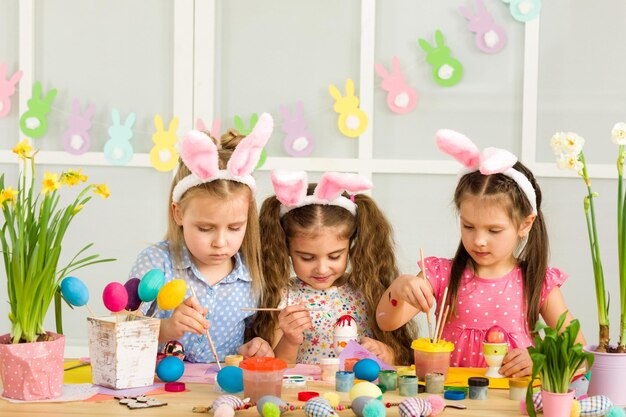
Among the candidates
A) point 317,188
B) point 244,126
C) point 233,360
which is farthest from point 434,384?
point 244,126

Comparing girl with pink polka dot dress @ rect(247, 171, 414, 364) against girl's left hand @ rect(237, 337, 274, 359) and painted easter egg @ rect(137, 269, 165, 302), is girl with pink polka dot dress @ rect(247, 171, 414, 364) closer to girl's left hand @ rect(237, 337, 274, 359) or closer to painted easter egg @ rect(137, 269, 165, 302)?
girl's left hand @ rect(237, 337, 274, 359)

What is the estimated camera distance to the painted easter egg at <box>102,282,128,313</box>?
5.66ft

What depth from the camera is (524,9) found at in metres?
3.98

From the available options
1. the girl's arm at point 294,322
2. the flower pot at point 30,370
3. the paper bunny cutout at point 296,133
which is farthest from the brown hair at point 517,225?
the paper bunny cutout at point 296,133

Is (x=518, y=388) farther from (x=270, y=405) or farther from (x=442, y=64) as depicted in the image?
(x=442, y=64)

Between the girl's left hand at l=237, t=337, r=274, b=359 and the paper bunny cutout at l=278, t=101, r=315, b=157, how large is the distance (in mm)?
1958

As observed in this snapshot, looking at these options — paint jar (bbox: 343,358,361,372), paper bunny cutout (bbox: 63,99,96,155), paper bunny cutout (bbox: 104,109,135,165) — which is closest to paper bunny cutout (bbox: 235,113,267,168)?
paper bunny cutout (bbox: 104,109,135,165)

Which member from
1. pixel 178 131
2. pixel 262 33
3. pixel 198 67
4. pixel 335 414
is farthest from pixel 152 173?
pixel 335 414

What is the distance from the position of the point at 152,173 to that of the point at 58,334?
8.38 feet

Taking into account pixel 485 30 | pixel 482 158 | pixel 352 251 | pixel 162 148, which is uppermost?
pixel 485 30

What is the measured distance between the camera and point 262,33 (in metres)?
4.16

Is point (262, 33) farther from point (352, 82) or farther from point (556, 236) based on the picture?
point (556, 236)

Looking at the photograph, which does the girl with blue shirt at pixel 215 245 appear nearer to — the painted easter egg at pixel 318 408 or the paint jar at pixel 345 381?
the paint jar at pixel 345 381

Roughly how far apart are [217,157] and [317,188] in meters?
0.36
